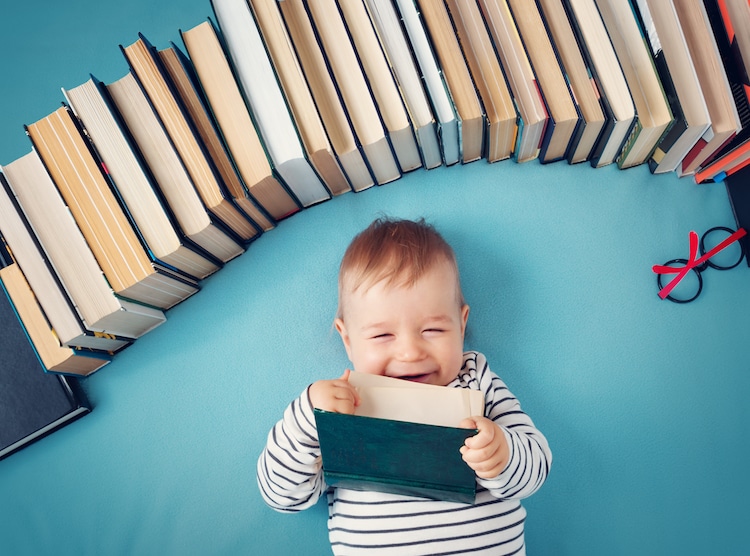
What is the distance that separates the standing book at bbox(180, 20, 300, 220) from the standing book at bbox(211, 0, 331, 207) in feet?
0.05

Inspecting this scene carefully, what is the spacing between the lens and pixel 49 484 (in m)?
1.05

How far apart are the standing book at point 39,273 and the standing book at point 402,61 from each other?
67 centimetres

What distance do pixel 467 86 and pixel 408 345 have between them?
46 cm

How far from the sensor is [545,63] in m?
0.96

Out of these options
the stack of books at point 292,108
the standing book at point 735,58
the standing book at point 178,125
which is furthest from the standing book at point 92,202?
the standing book at point 735,58

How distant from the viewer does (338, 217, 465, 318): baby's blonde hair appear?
0.87m

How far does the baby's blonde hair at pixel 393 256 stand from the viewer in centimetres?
87

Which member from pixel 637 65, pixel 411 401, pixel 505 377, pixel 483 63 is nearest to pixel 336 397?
pixel 411 401

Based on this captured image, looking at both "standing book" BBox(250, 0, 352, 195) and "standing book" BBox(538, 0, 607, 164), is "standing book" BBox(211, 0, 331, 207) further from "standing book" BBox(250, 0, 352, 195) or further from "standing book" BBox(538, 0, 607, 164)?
"standing book" BBox(538, 0, 607, 164)

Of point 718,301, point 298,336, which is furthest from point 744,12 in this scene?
point 298,336

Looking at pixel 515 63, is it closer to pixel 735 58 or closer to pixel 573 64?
pixel 573 64

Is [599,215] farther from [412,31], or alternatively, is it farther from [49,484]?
[49,484]

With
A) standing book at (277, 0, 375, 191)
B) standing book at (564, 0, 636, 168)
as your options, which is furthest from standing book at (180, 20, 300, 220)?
standing book at (564, 0, 636, 168)

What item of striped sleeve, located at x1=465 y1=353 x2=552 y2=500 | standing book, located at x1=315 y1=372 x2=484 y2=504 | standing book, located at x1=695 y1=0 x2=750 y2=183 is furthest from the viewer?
standing book, located at x1=695 y1=0 x2=750 y2=183
